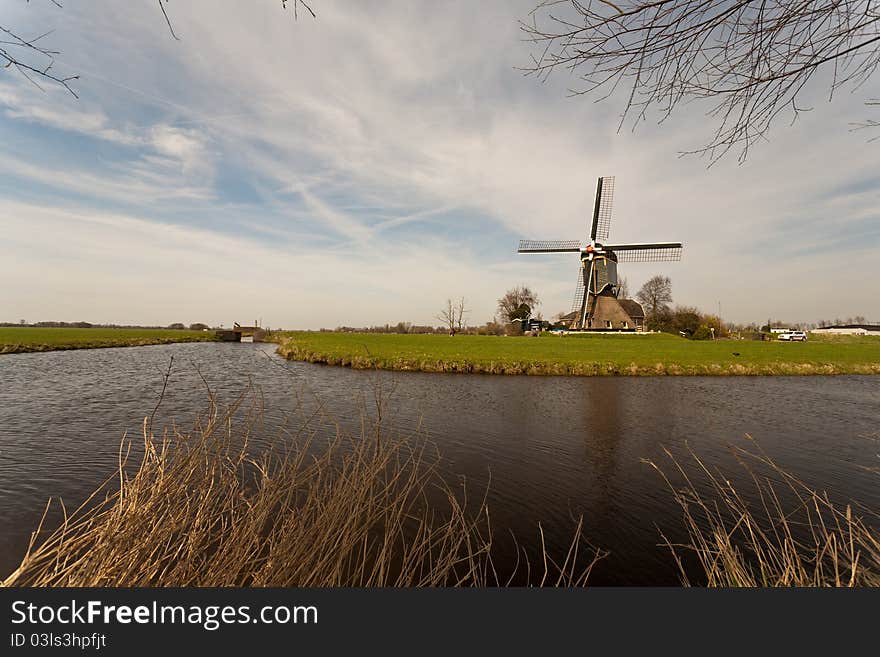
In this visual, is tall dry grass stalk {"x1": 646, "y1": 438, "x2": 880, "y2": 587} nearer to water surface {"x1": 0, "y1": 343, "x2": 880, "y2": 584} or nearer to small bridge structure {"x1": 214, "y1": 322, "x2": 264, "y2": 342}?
water surface {"x1": 0, "y1": 343, "x2": 880, "y2": 584}

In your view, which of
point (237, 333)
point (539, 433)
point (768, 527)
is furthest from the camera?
point (237, 333)

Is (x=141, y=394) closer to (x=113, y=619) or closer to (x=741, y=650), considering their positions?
(x=113, y=619)

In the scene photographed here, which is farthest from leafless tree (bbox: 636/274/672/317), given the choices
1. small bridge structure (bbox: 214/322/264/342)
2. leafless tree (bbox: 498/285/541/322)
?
small bridge structure (bbox: 214/322/264/342)

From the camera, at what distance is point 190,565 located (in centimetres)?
211

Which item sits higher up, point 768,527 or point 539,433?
point 539,433

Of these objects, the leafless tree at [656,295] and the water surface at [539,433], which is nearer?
the water surface at [539,433]

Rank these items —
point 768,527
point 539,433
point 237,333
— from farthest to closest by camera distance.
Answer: point 237,333 → point 539,433 → point 768,527

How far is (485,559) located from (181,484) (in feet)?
10.9

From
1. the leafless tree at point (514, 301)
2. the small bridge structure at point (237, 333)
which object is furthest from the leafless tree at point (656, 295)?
the small bridge structure at point (237, 333)

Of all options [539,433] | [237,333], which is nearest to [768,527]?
[539,433]

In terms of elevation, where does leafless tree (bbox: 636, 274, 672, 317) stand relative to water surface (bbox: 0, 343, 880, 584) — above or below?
above

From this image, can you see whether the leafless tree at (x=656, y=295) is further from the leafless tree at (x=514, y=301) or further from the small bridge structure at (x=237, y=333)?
the small bridge structure at (x=237, y=333)

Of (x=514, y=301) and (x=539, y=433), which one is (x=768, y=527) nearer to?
(x=539, y=433)

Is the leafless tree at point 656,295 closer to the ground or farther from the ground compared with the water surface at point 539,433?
farther from the ground
